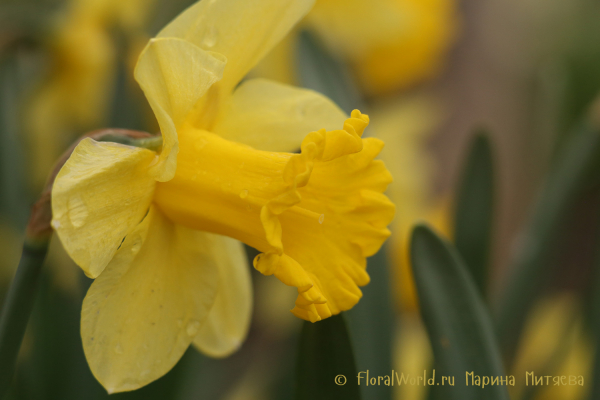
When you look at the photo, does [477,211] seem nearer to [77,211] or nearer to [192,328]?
[192,328]

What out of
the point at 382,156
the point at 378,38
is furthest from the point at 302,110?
the point at 378,38

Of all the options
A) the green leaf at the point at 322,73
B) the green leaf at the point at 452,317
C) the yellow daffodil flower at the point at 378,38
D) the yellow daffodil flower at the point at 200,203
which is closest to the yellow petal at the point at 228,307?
the yellow daffodil flower at the point at 200,203

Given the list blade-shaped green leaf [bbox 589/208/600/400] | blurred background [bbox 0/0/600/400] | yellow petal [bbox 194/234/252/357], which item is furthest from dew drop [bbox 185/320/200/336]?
blade-shaped green leaf [bbox 589/208/600/400]

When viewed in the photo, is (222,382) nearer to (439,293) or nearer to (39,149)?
(39,149)

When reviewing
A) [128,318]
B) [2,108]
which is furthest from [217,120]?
[2,108]

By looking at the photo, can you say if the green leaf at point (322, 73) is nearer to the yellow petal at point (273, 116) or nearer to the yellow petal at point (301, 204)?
the yellow petal at point (273, 116)

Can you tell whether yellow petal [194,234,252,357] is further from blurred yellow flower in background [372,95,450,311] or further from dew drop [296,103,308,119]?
blurred yellow flower in background [372,95,450,311]
